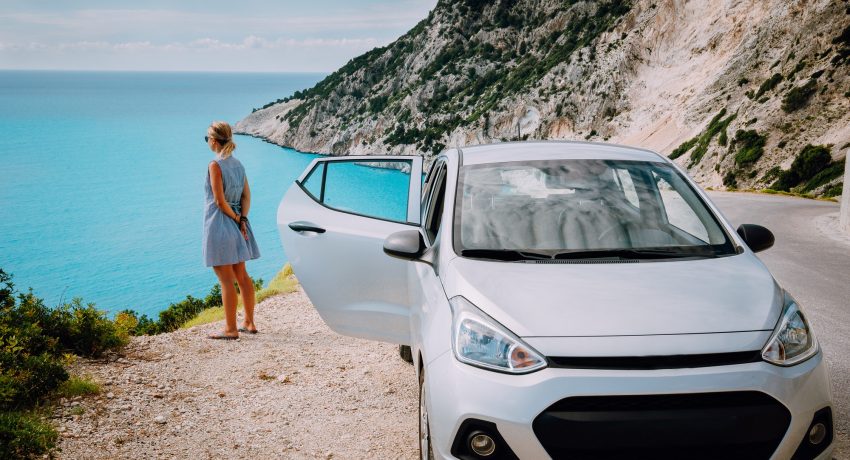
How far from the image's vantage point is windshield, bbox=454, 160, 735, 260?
3.27m

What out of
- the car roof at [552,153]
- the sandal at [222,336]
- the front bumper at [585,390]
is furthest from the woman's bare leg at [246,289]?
the front bumper at [585,390]

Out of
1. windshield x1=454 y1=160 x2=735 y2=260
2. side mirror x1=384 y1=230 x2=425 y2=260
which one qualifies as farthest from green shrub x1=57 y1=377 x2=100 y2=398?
windshield x1=454 y1=160 x2=735 y2=260

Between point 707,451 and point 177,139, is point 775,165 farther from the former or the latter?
point 177,139

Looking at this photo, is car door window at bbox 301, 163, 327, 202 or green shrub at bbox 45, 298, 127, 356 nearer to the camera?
car door window at bbox 301, 163, 327, 202

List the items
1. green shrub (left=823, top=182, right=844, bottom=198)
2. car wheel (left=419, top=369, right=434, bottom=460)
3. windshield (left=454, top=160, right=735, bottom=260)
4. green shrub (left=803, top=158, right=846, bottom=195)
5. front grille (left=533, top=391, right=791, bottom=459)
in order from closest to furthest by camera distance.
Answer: front grille (left=533, top=391, right=791, bottom=459), car wheel (left=419, top=369, right=434, bottom=460), windshield (left=454, top=160, right=735, bottom=260), green shrub (left=823, top=182, right=844, bottom=198), green shrub (left=803, top=158, right=846, bottom=195)

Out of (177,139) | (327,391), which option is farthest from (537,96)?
(177,139)

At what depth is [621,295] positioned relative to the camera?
8.87ft

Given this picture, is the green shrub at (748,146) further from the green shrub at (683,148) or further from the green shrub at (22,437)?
the green shrub at (22,437)

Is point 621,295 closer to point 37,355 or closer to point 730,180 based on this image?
point 37,355

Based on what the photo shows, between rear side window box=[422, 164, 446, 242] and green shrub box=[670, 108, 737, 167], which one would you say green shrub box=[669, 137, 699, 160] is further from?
rear side window box=[422, 164, 446, 242]

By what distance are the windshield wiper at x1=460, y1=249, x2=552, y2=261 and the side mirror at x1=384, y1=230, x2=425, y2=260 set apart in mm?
370

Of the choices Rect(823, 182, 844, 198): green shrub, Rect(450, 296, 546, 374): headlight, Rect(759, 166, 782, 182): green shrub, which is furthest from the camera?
Rect(759, 166, 782, 182): green shrub

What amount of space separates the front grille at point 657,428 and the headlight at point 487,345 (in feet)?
0.69

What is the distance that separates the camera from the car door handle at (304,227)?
4727 millimetres
